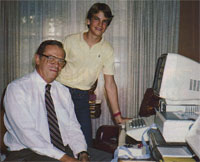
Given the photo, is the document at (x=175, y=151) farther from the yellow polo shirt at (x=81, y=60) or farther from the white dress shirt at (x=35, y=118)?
the yellow polo shirt at (x=81, y=60)

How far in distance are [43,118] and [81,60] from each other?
0.83 metres

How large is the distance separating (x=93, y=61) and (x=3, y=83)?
2516mm

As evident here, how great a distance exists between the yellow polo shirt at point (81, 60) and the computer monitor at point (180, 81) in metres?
1.00

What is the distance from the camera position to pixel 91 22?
2154 millimetres

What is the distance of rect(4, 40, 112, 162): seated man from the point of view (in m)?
1.43

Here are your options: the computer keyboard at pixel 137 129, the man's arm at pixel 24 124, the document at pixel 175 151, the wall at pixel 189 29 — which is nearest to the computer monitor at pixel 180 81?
the computer keyboard at pixel 137 129

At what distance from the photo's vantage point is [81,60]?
2238mm

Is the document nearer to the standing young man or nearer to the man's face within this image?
the man's face

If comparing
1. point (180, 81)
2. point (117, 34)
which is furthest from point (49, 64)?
point (117, 34)

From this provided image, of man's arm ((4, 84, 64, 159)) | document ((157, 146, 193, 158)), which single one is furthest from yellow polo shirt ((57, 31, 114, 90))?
document ((157, 146, 193, 158))

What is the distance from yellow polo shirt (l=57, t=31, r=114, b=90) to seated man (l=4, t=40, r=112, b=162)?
493mm

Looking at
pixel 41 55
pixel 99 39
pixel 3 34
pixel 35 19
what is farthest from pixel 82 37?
pixel 3 34

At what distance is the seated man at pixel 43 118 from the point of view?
4.69 feet

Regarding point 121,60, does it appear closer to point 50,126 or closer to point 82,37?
point 82,37
